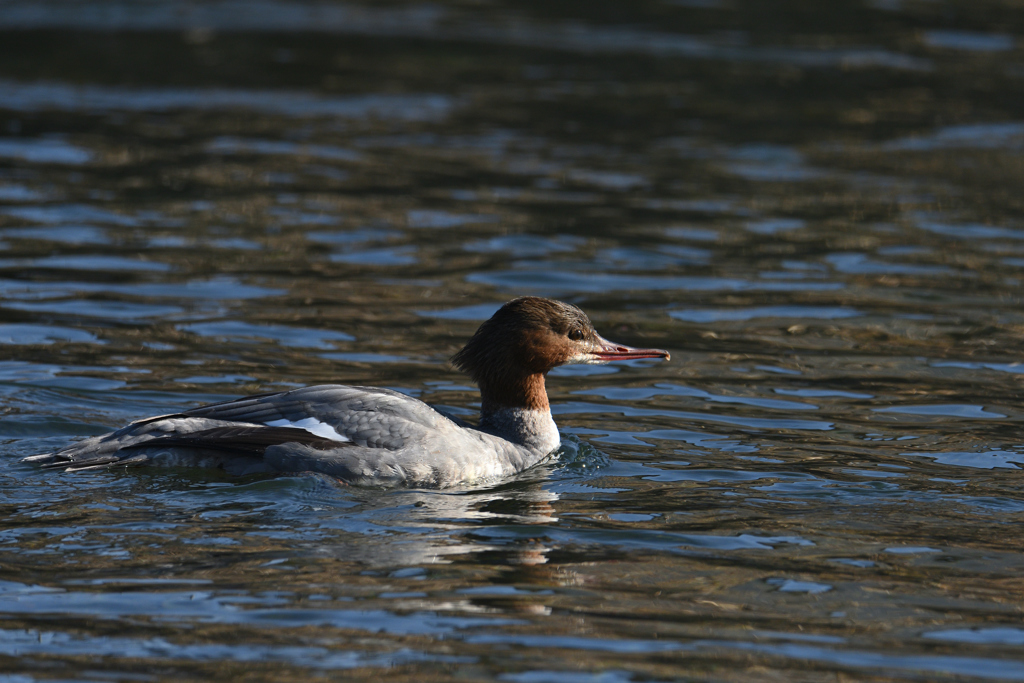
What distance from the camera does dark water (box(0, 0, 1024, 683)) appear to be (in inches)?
209

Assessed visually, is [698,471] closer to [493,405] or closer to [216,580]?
[493,405]

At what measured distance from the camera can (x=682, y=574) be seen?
5.88m

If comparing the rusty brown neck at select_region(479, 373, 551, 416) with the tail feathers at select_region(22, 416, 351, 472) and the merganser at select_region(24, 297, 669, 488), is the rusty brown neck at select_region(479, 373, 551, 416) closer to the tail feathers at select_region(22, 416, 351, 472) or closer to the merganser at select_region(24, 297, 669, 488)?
the merganser at select_region(24, 297, 669, 488)

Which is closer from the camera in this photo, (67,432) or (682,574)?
(682,574)

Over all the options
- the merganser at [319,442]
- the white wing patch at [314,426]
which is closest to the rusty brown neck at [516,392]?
the merganser at [319,442]

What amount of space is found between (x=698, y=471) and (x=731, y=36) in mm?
15454

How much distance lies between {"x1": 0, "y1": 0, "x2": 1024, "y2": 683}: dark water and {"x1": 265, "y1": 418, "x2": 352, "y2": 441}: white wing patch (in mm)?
268

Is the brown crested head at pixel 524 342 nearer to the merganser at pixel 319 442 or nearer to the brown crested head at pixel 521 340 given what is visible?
the brown crested head at pixel 521 340

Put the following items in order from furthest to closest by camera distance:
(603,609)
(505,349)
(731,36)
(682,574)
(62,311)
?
(731,36) → (62,311) → (505,349) → (682,574) → (603,609)

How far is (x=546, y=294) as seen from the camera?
11625 mm

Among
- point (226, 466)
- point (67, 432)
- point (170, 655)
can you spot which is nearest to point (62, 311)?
point (67, 432)

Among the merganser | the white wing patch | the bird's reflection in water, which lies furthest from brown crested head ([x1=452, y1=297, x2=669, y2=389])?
the white wing patch

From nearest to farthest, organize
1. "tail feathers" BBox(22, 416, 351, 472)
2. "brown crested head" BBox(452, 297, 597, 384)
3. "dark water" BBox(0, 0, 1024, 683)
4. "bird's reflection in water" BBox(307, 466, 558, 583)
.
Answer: "dark water" BBox(0, 0, 1024, 683) < "bird's reflection in water" BBox(307, 466, 558, 583) < "tail feathers" BBox(22, 416, 351, 472) < "brown crested head" BBox(452, 297, 597, 384)

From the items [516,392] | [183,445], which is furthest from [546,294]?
[183,445]
